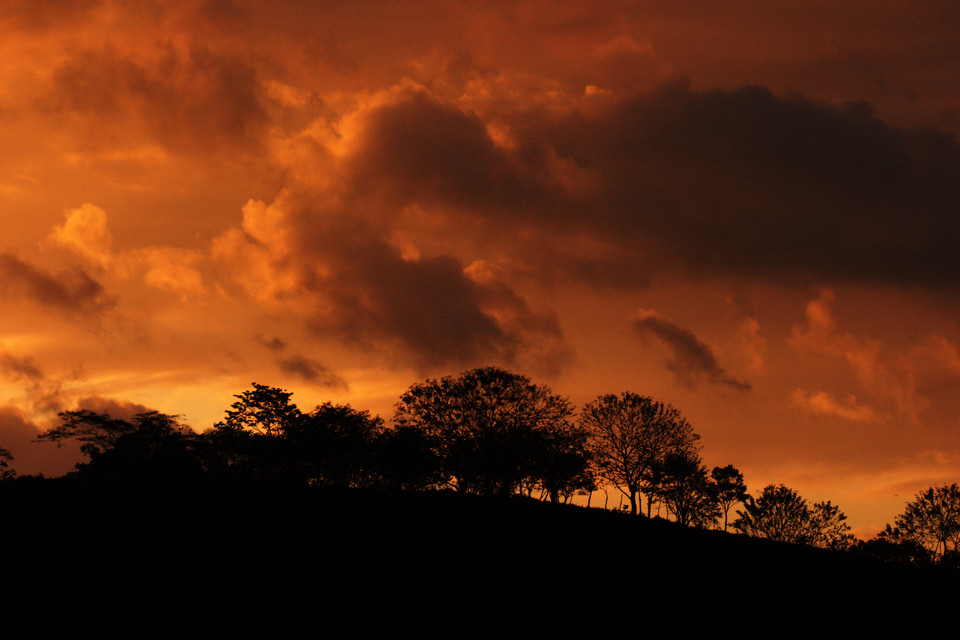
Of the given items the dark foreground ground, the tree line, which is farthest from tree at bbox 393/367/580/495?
the dark foreground ground

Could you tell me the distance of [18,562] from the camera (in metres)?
26.1

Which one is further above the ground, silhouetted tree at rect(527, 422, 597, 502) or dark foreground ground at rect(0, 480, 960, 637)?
silhouetted tree at rect(527, 422, 597, 502)

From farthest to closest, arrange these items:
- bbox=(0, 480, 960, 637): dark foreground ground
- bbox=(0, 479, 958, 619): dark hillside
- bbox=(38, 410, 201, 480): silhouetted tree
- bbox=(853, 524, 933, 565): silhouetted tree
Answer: bbox=(853, 524, 933, 565): silhouetted tree, bbox=(38, 410, 201, 480): silhouetted tree, bbox=(0, 479, 958, 619): dark hillside, bbox=(0, 480, 960, 637): dark foreground ground

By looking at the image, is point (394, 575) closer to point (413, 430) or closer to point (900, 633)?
point (900, 633)

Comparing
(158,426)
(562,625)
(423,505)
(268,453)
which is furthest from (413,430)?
(562,625)

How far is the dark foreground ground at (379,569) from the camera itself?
23.9 meters

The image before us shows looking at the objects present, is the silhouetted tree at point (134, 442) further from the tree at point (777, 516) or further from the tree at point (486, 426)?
the tree at point (777, 516)

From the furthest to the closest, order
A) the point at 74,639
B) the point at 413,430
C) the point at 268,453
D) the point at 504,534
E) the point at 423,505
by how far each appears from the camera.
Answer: the point at 268,453
the point at 413,430
the point at 423,505
the point at 504,534
the point at 74,639

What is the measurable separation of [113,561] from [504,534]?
61.5 ft

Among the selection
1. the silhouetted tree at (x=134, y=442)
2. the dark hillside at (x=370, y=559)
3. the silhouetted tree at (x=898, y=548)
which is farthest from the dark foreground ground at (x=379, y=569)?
the silhouetted tree at (x=898, y=548)

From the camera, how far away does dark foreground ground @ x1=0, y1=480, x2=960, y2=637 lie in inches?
941

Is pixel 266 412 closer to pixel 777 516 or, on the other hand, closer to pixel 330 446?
pixel 330 446

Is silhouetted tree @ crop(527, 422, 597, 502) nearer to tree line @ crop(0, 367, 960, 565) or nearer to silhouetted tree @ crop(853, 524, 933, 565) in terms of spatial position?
tree line @ crop(0, 367, 960, 565)

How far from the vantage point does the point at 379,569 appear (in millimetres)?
28297
